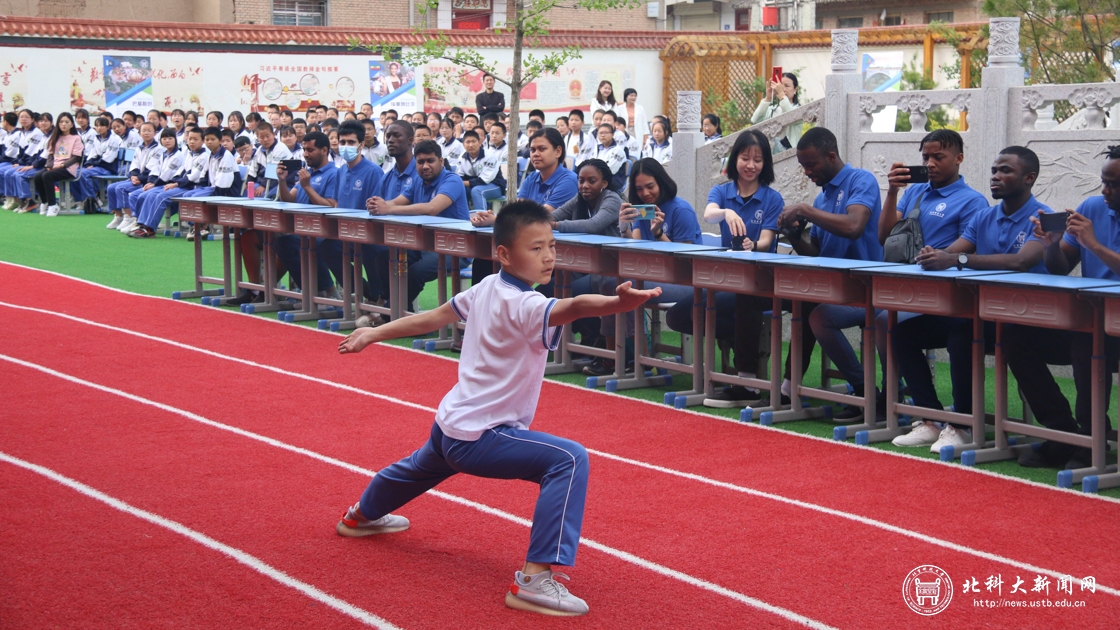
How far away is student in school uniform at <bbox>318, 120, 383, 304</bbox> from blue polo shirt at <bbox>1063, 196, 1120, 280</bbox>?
21.6 ft

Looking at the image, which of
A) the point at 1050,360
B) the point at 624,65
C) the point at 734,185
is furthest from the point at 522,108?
the point at 1050,360

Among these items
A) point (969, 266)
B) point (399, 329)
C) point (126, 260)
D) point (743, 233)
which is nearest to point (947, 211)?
point (969, 266)

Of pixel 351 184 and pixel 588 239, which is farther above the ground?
pixel 351 184

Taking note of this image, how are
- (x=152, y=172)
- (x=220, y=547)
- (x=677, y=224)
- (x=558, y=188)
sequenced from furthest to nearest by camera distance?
(x=152, y=172) < (x=558, y=188) < (x=677, y=224) < (x=220, y=547)

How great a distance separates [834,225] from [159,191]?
1230 cm

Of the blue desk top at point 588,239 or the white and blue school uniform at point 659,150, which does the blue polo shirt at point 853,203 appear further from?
the white and blue school uniform at point 659,150

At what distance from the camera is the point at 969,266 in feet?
20.0

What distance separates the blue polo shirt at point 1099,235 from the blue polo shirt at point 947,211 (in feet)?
2.16

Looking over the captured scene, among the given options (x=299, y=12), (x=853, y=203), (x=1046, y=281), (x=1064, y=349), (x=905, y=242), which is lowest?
(x=1064, y=349)

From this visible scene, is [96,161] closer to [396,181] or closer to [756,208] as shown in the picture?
[396,181]

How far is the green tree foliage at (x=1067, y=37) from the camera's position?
446 inches

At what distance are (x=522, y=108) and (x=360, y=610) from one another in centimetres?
2207

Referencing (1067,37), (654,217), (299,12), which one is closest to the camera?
(654,217)

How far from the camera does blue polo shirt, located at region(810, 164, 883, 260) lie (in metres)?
7.04
